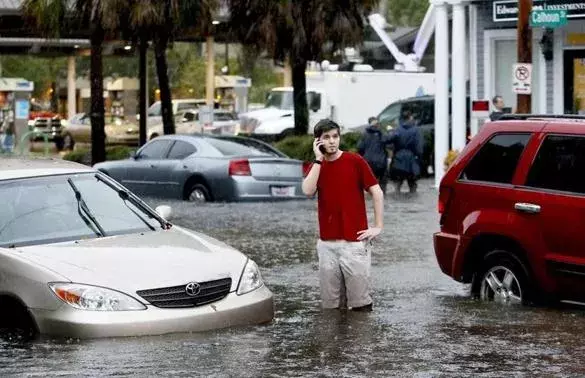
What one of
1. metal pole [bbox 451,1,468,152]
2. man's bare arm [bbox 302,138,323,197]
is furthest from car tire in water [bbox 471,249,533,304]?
metal pole [bbox 451,1,468,152]

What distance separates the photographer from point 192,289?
9977 millimetres

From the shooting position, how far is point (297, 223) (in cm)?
2164

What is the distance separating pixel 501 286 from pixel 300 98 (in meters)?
23.3

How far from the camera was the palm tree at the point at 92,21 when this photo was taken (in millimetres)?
30234

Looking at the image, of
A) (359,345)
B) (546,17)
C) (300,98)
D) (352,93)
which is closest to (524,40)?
(546,17)

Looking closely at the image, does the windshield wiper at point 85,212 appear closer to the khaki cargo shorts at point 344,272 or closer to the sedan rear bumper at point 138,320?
the sedan rear bumper at point 138,320

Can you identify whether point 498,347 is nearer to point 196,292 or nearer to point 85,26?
point 196,292

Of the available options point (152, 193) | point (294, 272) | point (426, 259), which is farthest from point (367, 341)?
point (152, 193)

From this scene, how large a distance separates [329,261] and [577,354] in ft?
8.04

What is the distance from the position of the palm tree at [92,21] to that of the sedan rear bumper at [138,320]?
20.7 metres

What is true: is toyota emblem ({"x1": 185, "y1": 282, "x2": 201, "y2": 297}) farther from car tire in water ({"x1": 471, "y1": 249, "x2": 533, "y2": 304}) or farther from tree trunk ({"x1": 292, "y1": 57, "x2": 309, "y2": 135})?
tree trunk ({"x1": 292, "y1": 57, "x2": 309, "y2": 135})

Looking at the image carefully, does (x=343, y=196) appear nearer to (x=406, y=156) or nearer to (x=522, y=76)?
(x=522, y=76)

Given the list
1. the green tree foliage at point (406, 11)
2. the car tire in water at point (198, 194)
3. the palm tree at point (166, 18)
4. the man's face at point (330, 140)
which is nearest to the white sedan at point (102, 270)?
the man's face at point (330, 140)

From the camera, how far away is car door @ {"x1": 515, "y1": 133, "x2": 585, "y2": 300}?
11.6 metres
